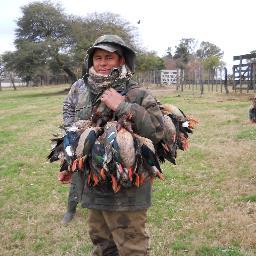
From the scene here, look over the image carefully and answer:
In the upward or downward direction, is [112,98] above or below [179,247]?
above

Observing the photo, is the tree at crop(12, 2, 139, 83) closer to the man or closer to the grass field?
the grass field

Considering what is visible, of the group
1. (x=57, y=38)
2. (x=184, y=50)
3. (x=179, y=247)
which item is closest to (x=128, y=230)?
(x=179, y=247)

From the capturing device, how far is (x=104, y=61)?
11.3ft

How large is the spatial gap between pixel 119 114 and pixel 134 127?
14cm

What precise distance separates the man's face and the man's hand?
0.25m

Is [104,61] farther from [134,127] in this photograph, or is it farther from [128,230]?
[128,230]

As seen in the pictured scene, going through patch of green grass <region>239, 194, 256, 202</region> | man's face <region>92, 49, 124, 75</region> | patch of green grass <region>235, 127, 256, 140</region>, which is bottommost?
patch of green grass <region>235, 127, 256, 140</region>

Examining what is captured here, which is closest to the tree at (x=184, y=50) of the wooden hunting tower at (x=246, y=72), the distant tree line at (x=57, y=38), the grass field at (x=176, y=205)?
the distant tree line at (x=57, y=38)

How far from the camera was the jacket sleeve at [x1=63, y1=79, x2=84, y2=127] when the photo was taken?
377 centimetres

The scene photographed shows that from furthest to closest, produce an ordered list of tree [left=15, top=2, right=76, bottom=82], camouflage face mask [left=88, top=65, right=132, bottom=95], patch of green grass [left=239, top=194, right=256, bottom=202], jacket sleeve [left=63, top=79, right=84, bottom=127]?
tree [left=15, top=2, right=76, bottom=82], patch of green grass [left=239, top=194, right=256, bottom=202], jacket sleeve [left=63, top=79, right=84, bottom=127], camouflage face mask [left=88, top=65, right=132, bottom=95]

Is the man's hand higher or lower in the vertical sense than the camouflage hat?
lower

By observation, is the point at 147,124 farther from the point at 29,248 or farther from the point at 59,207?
the point at 59,207

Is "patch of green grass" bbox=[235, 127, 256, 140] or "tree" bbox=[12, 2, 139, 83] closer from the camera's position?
"patch of green grass" bbox=[235, 127, 256, 140]

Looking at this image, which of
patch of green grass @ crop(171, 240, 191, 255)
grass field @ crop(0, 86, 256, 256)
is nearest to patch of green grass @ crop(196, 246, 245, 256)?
grass field @ crop(0, 86, 256, 256)
